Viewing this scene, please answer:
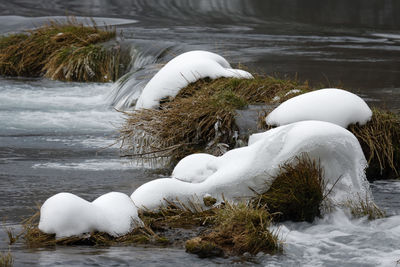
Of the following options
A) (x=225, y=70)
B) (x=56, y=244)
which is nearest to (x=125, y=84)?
(x=225, y=70)

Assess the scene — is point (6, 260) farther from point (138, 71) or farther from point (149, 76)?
point (138, 71)

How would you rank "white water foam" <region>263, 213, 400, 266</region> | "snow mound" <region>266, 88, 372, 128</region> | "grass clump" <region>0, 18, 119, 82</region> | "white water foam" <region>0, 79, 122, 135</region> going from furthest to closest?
"grass clump" <region>0, 18, 119, 82</region>
"white water foam" <region>0, 79, 122, 135</region>
"snow mound" <region>266, 88, 372, 128</region>
"white water foam" <region>263, 213, 400, 266</region>

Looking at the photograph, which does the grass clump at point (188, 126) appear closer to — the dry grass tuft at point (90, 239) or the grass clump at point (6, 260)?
the dry grass tuft at point (90, 239)

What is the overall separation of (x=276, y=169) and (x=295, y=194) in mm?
275

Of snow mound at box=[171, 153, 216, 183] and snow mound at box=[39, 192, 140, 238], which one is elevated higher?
snow mound at box=[171, 153, 216, 183]

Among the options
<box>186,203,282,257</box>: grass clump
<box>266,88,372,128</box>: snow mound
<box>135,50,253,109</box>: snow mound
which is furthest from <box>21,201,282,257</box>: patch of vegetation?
<box>135,50,253,109</box>: snow mound

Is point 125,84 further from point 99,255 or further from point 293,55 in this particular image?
point 99,255

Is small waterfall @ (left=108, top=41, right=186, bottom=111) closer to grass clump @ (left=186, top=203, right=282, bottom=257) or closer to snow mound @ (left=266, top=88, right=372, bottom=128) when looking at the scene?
snow mound @ (left=266, top=88, right=372, bottom=128)

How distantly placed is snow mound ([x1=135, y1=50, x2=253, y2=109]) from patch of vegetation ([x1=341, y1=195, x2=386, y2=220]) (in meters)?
3.62

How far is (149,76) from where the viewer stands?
1381cm

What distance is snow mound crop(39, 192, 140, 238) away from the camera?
612 centimetres

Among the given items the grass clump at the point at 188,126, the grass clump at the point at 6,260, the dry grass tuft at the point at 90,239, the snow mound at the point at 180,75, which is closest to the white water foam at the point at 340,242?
the dry grass tuft at the point at 90,239

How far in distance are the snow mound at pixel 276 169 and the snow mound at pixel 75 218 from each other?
55cm

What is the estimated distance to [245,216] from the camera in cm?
612
